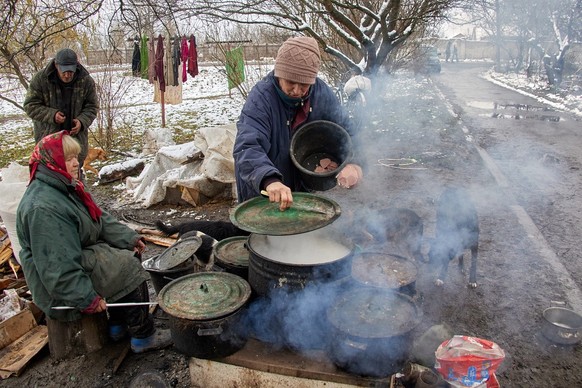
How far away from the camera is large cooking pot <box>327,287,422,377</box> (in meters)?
2.32

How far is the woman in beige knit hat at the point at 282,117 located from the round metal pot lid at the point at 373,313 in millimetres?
798

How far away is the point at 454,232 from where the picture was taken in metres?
4.27

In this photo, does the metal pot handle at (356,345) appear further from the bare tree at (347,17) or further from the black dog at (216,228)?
the bare tree at (347,17)

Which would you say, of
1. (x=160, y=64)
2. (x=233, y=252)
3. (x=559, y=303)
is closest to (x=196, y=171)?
(x=233, y=252)

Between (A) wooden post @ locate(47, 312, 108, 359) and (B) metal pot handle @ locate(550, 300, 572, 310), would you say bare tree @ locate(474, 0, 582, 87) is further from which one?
(A) wooden post @ locate(47, 312, 108, 359)

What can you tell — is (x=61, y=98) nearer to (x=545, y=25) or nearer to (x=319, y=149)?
(x=319, y=149)

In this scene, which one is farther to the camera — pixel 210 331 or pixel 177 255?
pixel 177 255

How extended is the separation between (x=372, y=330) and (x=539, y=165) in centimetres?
765

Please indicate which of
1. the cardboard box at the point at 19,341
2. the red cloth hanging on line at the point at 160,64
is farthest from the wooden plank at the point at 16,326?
the red cloth hanging on line at the point at 160,64

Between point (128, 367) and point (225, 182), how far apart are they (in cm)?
372

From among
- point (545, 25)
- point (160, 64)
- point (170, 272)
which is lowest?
point (170, 272)

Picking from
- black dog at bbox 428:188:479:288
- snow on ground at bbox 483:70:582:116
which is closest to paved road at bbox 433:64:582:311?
snow on ground at bbox 483:70:582:116

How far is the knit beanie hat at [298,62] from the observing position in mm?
2855

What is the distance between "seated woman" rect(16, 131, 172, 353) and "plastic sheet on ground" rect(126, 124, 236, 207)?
10.8 ft
